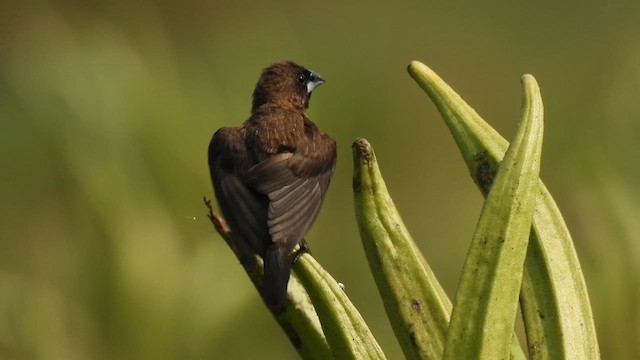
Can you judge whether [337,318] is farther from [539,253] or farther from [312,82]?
[312,82]

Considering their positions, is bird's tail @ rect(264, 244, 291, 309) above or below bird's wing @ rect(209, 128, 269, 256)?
below

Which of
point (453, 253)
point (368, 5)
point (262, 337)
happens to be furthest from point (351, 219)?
point (368, 5)

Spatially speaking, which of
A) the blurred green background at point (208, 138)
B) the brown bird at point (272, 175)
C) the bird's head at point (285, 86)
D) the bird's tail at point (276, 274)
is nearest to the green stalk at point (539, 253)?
the bird's tail at point (276, 274)

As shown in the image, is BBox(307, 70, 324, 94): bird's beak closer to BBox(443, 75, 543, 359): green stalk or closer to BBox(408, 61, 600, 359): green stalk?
BBox(408, 61, 600, 359): green stalk

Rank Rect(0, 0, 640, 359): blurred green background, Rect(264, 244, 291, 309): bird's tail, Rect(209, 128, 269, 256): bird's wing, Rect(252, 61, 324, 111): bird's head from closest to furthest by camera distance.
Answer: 1. Rect(264, 244, 291, 309): bird's tail
2. Rect(209, 128, 269, 256): bird's wing
3. Rect(0, 0, 640, 359): blurred green background
4. Rect(252, 61, 324, 111): bird's head

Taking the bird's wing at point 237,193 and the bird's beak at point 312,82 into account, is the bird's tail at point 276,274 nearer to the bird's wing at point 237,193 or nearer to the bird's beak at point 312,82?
the bird's wing at point 237,193

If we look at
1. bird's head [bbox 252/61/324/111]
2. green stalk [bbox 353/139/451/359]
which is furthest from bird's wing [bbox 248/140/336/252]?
green stalk [bbox 353/139/451/359]

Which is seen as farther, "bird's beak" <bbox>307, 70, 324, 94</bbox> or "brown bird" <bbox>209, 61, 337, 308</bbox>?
"bird's beak" <bbox>307, 70, 324, 94</bbox>

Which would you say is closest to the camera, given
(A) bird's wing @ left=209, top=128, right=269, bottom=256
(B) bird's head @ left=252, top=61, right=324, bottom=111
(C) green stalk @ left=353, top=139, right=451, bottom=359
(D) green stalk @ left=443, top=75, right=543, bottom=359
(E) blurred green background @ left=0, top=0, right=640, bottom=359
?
(D) green stalk @ left=443, top=75, right=543, bottom=359

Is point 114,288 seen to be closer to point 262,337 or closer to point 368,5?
point 262,337

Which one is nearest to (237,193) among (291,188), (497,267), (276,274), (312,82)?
(291,188)
